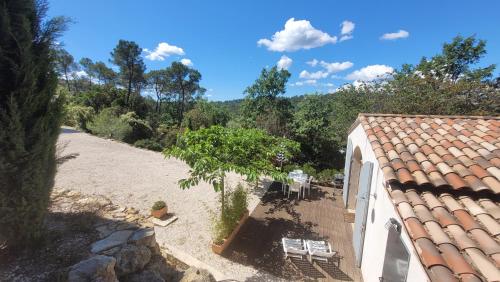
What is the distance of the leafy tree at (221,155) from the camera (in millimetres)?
5422

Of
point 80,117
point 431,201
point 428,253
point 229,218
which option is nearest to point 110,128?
point 80,117

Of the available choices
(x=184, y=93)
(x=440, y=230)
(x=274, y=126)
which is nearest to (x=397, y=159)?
(x=440, y=230)

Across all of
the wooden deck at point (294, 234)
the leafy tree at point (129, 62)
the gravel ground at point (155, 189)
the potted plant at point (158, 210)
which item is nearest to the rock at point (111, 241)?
the gravel ground at point (155, 189)

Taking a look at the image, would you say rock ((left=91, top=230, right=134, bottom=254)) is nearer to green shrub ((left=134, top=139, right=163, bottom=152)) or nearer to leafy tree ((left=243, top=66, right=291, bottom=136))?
green shrub ((left=134, top=139, right=163, bottom=152))

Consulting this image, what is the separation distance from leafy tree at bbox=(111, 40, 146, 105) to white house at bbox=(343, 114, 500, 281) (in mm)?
34601

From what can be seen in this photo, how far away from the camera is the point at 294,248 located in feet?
20.4

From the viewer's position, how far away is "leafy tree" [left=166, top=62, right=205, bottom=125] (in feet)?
136

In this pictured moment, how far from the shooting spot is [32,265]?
3719 millimetres

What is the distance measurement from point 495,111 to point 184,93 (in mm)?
41435

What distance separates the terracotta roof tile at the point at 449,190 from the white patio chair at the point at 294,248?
3.33 metres

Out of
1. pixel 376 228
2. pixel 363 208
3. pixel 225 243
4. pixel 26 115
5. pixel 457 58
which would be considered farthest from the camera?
pixel 457 58

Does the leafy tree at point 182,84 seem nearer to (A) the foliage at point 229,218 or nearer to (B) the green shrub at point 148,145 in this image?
(B) the green shrub at point 148,145

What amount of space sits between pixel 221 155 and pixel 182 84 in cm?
4077

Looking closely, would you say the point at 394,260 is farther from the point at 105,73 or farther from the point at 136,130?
the point at 105,73
